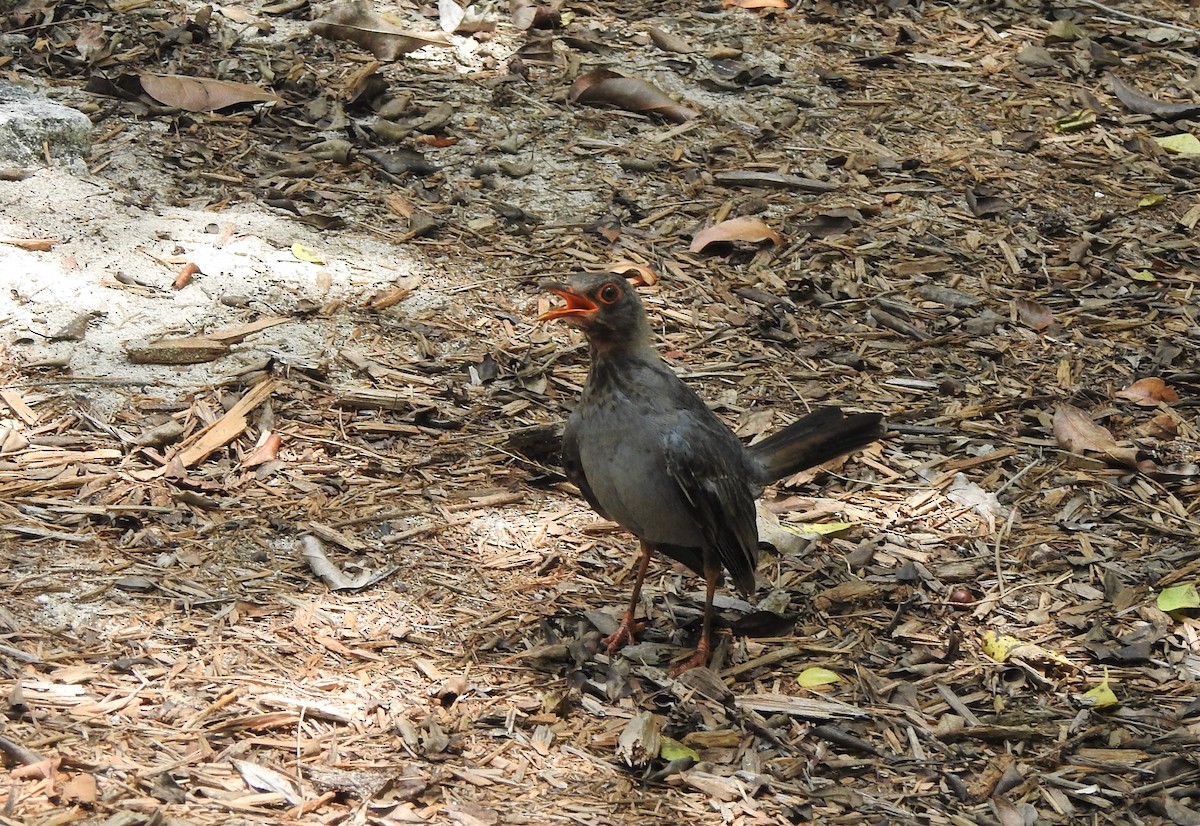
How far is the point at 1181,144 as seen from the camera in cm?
797

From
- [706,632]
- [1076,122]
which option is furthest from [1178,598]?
[1076,122]

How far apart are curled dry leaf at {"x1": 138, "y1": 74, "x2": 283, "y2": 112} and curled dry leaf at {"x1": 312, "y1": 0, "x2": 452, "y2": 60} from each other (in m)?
0.86

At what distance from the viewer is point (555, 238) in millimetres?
6828

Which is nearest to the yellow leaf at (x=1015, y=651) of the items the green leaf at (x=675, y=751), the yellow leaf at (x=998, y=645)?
the yellow leaf at (x=998, y=645)

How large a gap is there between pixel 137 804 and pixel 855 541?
2897 millimetres

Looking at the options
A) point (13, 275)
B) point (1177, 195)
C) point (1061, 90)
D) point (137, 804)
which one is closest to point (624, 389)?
point (137, 804)

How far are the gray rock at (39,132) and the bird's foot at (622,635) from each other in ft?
12.1

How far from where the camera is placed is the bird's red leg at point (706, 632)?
482 cm

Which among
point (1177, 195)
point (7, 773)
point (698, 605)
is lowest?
point (698, 605)

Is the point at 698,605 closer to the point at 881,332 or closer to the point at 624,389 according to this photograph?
the point at 624,389

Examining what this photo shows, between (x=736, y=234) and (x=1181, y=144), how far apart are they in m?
3.00

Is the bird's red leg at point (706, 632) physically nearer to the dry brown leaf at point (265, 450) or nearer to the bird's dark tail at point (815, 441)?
the bird's dark tail at point (815, 441)

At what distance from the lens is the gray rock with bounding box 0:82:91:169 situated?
653 centimetres

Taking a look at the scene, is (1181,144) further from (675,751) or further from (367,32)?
(675,751)
